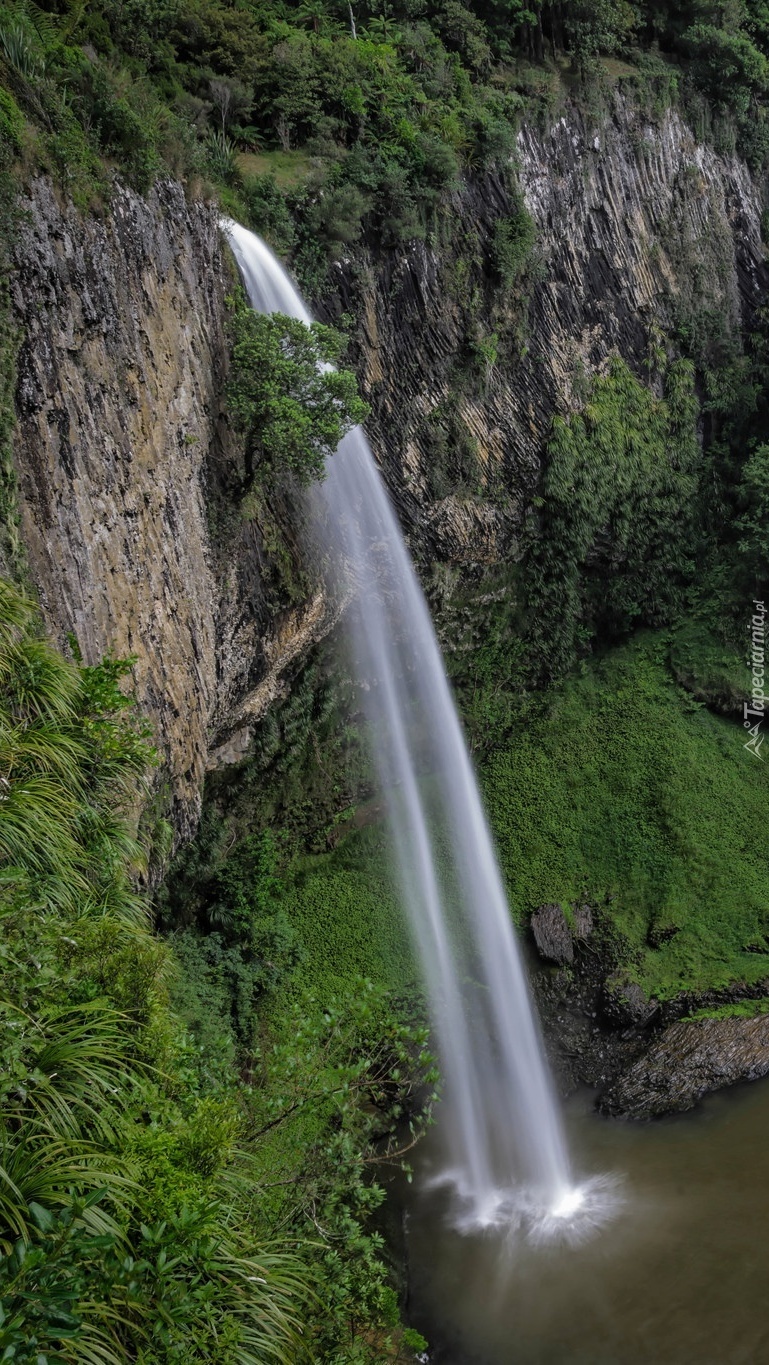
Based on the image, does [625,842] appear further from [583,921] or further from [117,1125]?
[117,1125]

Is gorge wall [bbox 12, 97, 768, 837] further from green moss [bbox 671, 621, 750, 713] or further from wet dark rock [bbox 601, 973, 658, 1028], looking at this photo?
wet dark rock [bbox 601, 973, 658, 1028]

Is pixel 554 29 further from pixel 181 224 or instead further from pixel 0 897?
pixel 0 897

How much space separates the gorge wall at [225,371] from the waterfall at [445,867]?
2.89 ft

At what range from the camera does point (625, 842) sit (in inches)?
570

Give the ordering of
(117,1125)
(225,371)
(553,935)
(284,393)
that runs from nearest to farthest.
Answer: (117,1125), (284,393), (225,371), (553,935)

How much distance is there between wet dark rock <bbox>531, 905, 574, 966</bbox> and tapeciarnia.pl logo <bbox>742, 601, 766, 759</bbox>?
16.7 feet

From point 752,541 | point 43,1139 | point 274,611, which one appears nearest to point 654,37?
point 752,541

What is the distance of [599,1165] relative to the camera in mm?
10297

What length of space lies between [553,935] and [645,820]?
2.82m

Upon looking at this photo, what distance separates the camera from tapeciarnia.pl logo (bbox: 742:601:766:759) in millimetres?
15609

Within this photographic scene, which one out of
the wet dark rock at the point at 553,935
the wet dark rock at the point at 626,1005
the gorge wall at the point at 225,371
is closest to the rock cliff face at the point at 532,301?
the gorge wall at the point at 225,371

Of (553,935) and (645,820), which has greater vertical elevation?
(645,820)

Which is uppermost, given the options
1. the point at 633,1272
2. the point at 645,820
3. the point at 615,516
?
the point at 615,516

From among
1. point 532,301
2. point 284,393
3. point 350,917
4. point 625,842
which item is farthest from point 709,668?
point 284,393
